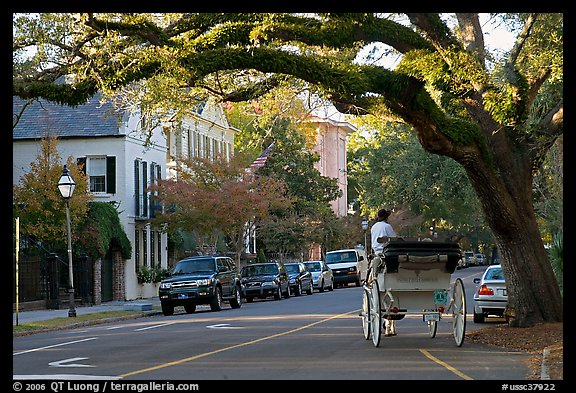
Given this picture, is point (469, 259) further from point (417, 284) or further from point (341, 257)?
point (417, 284)

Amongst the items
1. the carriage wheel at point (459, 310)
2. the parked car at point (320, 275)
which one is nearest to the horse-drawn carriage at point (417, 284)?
the carriage wheel at point (459, 310)

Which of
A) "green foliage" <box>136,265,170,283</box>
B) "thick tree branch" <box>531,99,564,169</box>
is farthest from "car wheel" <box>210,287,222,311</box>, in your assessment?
"thick tree branch" <box>531,99,564,169</box>

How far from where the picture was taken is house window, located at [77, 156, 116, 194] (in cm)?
4656

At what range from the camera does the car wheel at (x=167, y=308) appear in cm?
3457

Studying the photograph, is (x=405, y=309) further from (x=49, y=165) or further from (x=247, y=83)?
(x=49, y=165)

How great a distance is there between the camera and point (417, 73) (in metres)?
18.6

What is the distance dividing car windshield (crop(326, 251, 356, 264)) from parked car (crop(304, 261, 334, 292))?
14.4 feet

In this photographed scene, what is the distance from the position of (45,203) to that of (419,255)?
79.5ft

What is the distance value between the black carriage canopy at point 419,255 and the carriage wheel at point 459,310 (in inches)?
15.9

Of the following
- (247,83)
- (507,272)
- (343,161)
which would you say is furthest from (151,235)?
(343,161)

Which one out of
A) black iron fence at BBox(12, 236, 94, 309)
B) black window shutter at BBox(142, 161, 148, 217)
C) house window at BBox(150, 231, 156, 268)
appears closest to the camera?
black iron fence at BBox(12, 236, 94, 309)

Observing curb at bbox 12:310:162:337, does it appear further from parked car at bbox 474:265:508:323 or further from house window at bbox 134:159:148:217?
house window at bbox 134:159:148:217

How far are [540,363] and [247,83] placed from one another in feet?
37.9

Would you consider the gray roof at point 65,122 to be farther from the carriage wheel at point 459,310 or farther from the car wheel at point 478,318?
the carriage wheel at point 459,310
